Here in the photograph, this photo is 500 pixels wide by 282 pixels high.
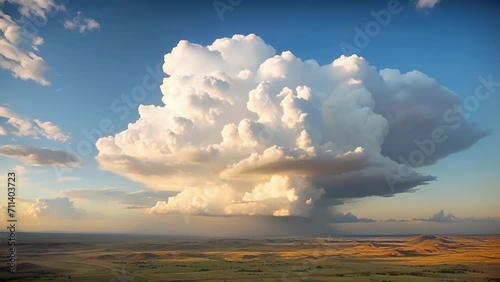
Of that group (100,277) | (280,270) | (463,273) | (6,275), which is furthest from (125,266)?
(463,273)

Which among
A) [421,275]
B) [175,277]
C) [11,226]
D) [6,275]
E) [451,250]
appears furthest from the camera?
[451,250]

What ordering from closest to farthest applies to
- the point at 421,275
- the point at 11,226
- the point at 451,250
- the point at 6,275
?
1. the point at 11,226
2. the point at 6,275
3. the point at 421,275
4. the point at 451,250

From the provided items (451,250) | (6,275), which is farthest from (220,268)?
(451,250)

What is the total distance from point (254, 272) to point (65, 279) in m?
39.4

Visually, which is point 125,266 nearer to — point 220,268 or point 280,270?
point 220,268

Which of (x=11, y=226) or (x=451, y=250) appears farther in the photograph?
(x=451, y=250)

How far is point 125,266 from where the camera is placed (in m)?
96.5

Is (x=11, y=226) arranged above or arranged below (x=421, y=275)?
above

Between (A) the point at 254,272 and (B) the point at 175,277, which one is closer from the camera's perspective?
(B) the point at 175,277

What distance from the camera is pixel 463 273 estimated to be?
85938 mm

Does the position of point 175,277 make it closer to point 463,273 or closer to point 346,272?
point 346,272

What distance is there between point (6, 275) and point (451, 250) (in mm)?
148636

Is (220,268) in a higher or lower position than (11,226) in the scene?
lower

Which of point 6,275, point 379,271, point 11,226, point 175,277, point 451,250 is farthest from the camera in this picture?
point 451,250
